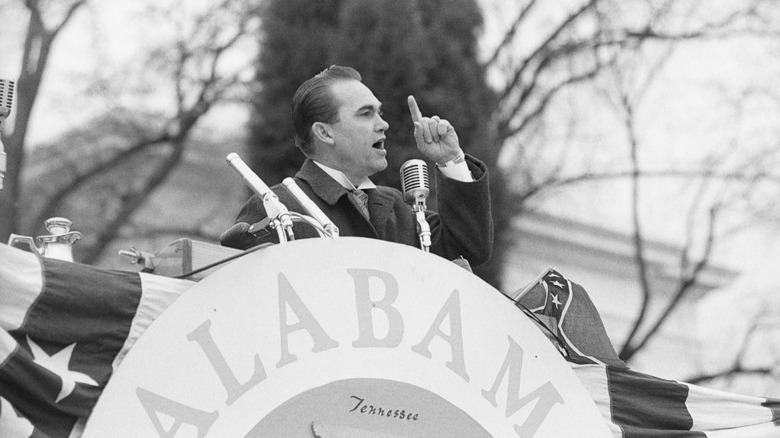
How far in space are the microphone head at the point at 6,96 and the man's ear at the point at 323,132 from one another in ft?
4.05

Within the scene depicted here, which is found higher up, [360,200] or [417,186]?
[417,186]

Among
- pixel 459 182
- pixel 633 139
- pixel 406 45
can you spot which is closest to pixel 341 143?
pixel 459 182

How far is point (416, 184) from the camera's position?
3088 mm

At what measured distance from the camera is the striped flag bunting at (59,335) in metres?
2.21

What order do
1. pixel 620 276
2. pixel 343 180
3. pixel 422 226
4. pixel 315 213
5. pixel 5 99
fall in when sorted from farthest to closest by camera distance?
1. pixel 620 276
2. pixel 343 180
3. pixel 422 226
4. pixel 315 213
5. pixel 5 99

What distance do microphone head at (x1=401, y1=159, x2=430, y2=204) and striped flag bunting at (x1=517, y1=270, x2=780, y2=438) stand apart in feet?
1.14

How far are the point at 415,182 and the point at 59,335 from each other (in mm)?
1077

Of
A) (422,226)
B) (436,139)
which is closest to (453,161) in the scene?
(436,139)

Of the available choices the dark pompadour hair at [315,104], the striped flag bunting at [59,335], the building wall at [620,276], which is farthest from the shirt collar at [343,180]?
the building wall at [620,276]

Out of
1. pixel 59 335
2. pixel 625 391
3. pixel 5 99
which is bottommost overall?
pixel 625 391

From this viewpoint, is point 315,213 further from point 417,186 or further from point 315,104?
point 315,104

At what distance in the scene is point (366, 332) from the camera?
2.51 metres

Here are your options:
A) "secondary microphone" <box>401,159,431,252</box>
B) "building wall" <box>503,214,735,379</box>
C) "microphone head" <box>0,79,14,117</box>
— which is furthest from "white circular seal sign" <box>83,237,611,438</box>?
"building wall" <box>503,214,735,379</box>

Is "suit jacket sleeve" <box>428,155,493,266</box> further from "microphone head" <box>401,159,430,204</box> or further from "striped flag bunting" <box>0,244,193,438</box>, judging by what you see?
"striped flag bunting" <box>0,244,193,438</box>
